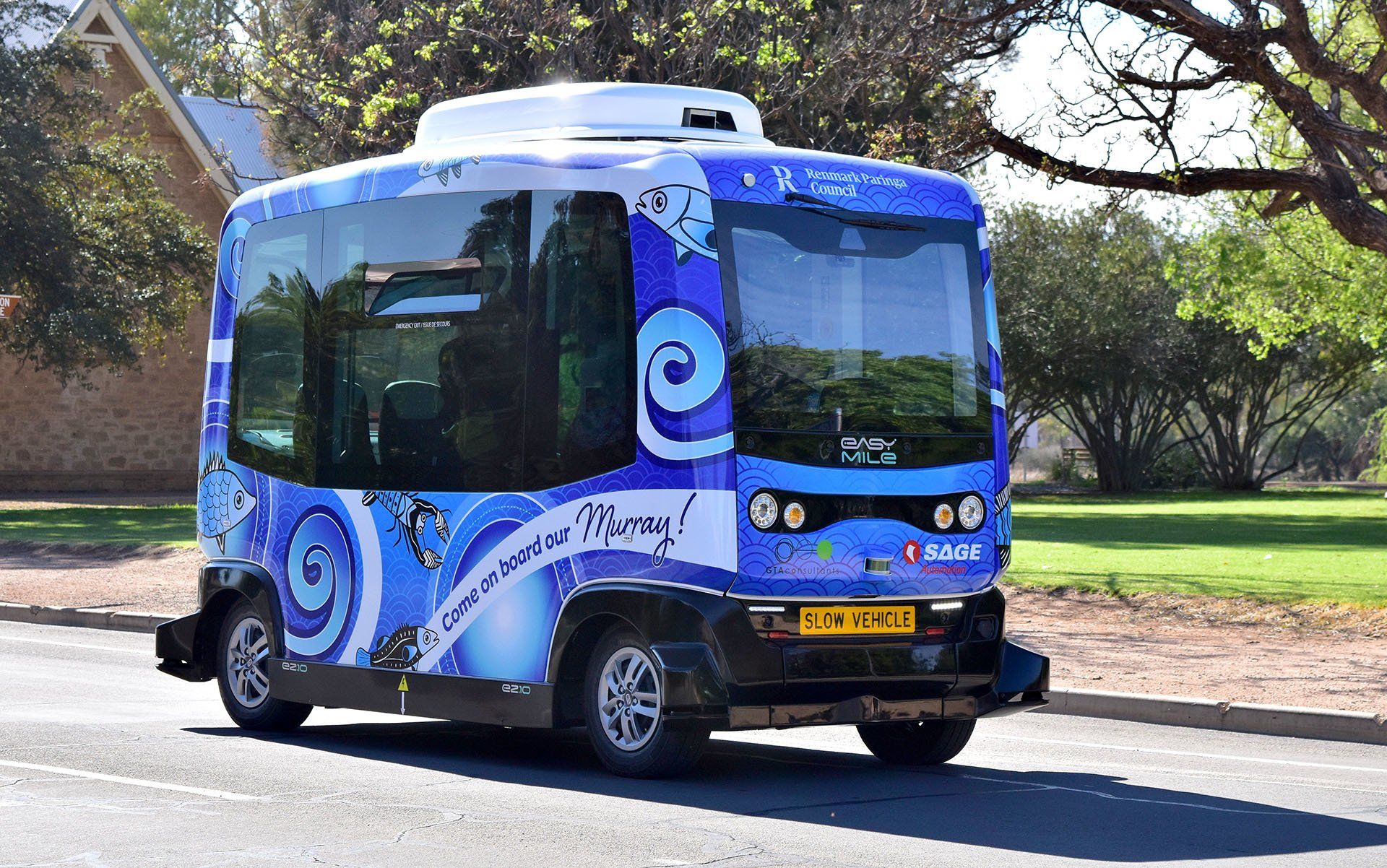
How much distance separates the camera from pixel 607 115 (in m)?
10.2

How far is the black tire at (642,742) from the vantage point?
354 inches

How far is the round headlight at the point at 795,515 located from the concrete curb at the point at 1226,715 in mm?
4838

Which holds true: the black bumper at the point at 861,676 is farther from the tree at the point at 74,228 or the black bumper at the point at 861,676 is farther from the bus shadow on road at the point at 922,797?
the tree at the point at 74,228

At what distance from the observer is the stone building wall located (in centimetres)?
4269

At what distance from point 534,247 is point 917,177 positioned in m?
2.07

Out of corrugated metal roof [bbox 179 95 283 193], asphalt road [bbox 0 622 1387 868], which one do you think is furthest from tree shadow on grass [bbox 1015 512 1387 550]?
corrugated metal roof [bbox 179 95 283 193]

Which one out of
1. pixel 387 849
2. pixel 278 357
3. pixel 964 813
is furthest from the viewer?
pixel 278 357

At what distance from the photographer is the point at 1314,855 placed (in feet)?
24.6

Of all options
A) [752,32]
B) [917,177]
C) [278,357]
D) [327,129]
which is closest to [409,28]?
[327,129]

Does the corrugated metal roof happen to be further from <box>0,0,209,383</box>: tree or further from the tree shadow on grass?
the tree shadow on grass

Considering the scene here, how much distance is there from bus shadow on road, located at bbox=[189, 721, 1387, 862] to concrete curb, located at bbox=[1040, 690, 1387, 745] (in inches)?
105

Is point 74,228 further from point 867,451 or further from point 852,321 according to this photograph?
point 867,451

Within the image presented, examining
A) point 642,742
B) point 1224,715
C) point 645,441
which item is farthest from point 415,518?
point 1224,715

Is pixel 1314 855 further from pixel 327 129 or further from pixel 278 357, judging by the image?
pixel 327 129
